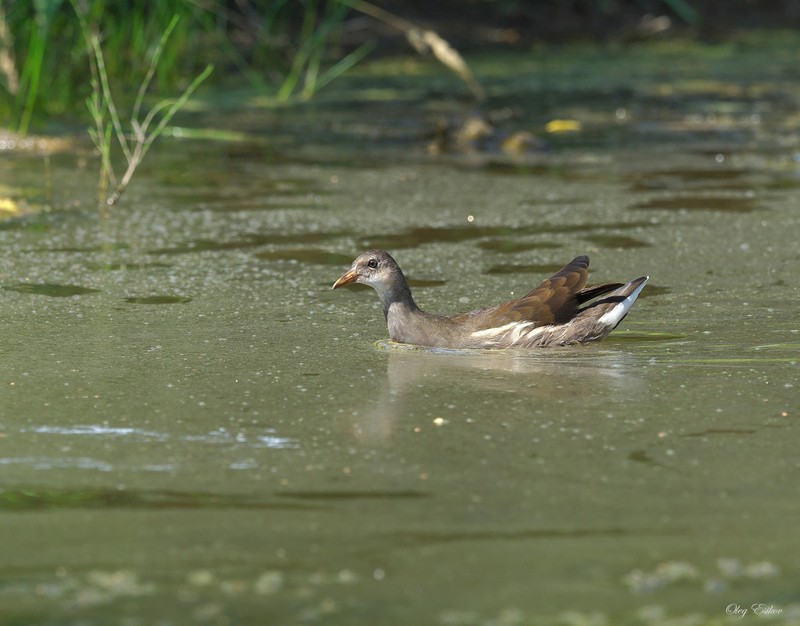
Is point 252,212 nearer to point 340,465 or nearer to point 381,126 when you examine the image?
point 381,126

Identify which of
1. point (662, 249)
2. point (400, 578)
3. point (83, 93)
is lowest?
point (400, 578)

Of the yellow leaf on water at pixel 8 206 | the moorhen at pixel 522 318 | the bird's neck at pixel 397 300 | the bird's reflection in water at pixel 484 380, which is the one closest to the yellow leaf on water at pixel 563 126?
the yellow leaf on water at pixel 8 206

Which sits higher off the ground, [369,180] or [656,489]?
[369,180]

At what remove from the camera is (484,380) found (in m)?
4.70

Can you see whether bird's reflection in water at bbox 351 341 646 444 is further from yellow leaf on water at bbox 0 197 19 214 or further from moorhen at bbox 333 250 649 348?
yellow leaf on water at bbox 0 197 19 214

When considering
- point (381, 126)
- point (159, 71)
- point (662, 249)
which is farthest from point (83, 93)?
point (662, 249)

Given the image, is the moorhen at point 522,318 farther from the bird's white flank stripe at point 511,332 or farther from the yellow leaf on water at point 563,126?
the yellow leaf on water at point 563,126

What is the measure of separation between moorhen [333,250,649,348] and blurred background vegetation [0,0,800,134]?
312cm

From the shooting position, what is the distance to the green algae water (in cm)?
304

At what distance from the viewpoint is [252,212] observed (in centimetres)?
788

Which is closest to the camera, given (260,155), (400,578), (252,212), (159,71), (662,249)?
(400,578)

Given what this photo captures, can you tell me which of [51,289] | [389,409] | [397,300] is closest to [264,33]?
[51,289]

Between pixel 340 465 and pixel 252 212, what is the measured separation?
4242mm

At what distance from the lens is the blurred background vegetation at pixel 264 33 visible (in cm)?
941
